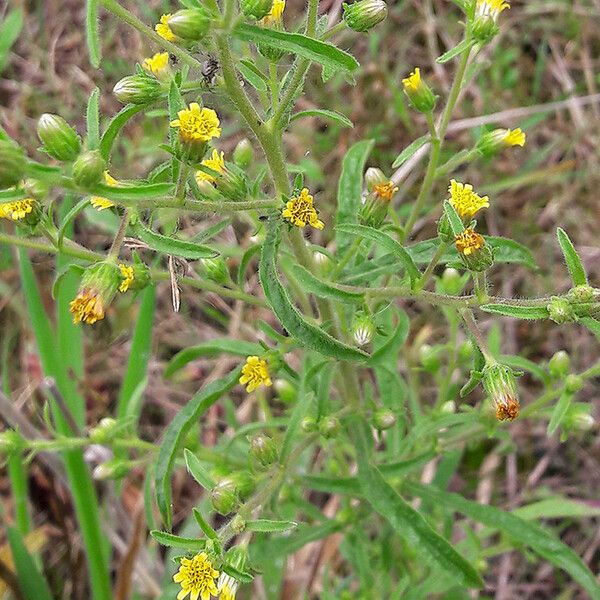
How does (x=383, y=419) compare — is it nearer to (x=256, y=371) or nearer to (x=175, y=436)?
(x=256, y=371)

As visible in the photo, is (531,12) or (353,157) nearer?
(353,157)

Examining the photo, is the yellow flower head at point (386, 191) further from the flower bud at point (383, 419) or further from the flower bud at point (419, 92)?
the flower bud at point (383, 419)

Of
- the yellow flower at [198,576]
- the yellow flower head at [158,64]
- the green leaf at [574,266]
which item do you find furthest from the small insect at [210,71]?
the yellow flower at [198,576]

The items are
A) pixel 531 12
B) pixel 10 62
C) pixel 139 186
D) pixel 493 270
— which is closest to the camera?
pixel 139 186

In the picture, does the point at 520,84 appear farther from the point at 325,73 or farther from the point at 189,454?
the point at 189,454

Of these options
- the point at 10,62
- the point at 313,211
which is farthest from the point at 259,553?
the point at 10,62

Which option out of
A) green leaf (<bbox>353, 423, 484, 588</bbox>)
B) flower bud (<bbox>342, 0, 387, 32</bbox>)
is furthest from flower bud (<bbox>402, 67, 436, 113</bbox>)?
green leaf (<bbox>353, 423, 484, 588</bbox>)
